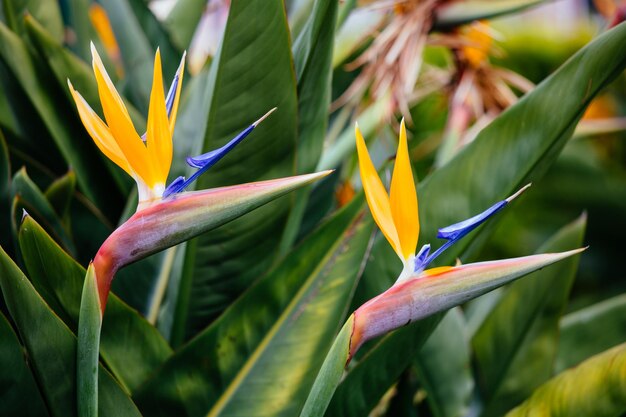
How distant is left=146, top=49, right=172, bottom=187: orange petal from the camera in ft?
1.36

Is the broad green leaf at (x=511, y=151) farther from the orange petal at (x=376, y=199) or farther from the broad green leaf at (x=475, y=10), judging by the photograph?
the broad green leaf at (x=475, y=10)

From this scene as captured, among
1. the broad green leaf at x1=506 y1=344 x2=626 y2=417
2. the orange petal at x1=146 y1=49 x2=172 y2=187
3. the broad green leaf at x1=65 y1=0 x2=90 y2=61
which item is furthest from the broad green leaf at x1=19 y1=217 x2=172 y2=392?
the broad green leaf at x1=65 y1=0 x2=90 y2=61

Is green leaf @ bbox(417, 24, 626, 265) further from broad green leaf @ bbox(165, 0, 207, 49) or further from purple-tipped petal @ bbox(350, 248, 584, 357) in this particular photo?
broad green leaf @ bbox(165, 0, 207, 49)

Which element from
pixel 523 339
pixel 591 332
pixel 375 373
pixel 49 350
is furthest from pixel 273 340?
pixel 591 332

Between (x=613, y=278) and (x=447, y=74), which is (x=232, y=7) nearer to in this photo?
(x=447, y=74)

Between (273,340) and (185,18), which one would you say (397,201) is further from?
(185,18)

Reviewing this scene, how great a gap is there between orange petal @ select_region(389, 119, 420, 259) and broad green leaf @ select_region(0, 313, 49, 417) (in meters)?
0.26

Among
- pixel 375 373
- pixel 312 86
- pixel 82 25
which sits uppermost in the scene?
pixel 82 25

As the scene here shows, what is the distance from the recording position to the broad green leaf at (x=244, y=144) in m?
0.58

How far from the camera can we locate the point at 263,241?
2.20ft

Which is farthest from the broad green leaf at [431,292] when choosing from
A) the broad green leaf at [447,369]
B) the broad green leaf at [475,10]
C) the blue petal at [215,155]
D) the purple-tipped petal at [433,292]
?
the broad green leaf at [475,10]

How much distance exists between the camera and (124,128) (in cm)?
41

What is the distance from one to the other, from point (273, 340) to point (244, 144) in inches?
6.4

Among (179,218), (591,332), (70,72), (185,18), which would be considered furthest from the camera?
(185,18)
